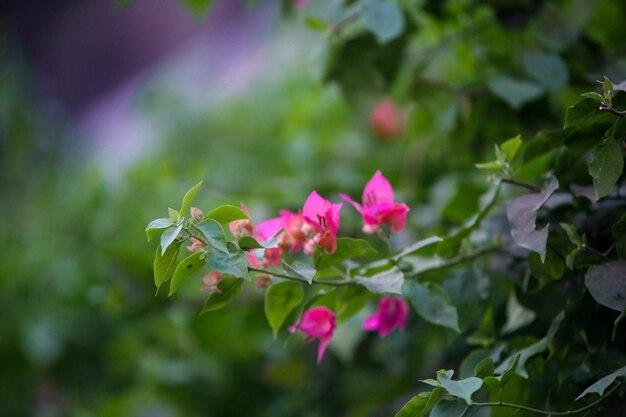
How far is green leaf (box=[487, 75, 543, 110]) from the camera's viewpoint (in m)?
0.79

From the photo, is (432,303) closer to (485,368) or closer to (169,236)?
(485,368)

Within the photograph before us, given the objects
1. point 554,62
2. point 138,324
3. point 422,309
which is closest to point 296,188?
point 138,324

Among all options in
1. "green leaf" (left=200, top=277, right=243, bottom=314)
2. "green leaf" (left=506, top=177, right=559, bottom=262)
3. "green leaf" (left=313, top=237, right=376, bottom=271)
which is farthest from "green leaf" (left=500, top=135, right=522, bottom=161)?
"green leaf" (left=200, top=277, right=243, bottom=314)

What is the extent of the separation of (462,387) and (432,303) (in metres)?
0.13

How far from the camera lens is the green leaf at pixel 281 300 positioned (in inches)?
22.1

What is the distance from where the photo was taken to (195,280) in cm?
118

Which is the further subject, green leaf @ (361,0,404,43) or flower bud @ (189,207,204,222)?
green leaf @ (361,0,404,43)

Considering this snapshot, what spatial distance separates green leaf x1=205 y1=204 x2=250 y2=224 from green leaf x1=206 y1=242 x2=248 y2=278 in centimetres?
2

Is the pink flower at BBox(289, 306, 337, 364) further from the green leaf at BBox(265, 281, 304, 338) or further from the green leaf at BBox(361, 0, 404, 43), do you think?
the green leaf at BBox(361, 0, 404, 43)

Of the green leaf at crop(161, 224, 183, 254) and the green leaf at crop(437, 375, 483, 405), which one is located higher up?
the green leaf at crop(161, 224, 183, 254)

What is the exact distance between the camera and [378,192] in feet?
1.99

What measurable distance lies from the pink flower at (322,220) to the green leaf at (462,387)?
13 cm

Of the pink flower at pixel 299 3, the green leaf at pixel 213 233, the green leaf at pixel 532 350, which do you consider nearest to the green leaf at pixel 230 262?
the green leaf at pixel 213 233

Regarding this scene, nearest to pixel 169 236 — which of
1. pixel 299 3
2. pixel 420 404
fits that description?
pixel 420 404
